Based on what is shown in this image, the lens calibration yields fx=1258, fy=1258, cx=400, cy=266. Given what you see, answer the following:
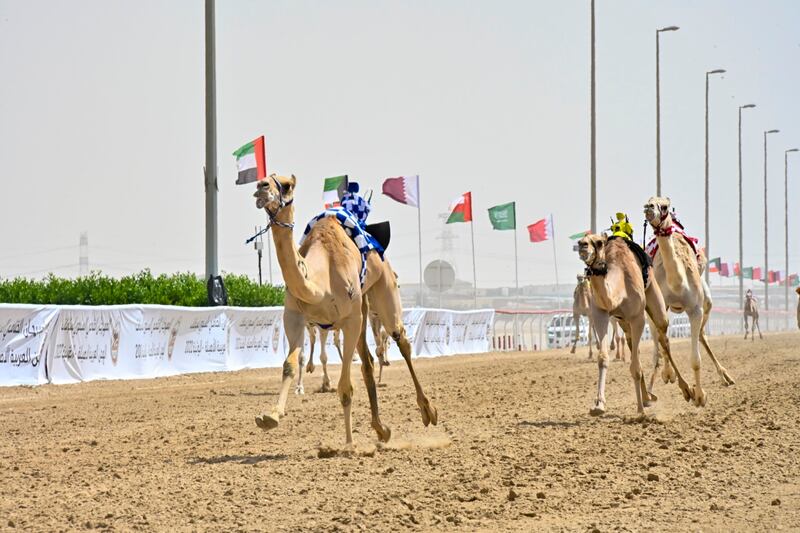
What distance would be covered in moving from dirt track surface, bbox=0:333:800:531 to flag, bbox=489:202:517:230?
136ft

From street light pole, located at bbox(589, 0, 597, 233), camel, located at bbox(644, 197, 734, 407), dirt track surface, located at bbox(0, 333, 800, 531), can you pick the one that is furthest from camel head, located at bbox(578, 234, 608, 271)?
street light pole, located at bbox(589, 0, 597, 233)

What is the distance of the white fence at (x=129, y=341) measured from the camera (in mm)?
21844

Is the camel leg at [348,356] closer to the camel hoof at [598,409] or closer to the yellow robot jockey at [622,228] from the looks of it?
the camel hoof at [598,409]

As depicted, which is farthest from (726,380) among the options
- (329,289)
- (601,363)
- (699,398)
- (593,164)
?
(593,164)

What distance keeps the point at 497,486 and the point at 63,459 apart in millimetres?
4280

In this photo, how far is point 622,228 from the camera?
1753 cm

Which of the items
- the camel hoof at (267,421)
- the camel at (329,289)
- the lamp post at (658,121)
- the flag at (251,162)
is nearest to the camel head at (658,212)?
the camel at (329,289)

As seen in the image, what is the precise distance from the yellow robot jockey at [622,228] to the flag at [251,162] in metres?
17.4

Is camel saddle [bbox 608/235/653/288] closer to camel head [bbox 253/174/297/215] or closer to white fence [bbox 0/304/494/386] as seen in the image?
camel head [bbox 253/174/297/215]

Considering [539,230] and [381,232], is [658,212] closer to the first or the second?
[381,232]

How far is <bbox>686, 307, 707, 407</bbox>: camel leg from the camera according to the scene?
16703mm

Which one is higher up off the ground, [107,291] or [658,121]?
[658,121]

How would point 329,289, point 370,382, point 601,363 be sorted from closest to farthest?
point 329,289 → point 370,382 → point 601,363

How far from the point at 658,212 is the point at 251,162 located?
62.2 feet
